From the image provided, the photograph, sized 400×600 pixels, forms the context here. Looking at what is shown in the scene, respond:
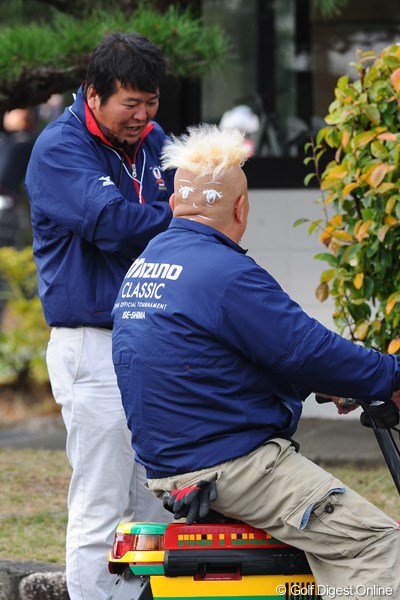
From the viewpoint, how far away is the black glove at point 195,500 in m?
2.90

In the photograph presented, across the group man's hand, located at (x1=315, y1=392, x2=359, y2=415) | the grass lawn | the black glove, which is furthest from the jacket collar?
the grass lawn

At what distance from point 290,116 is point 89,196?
455cm

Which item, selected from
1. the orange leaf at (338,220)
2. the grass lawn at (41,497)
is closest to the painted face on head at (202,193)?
the orange leaf at (338,220)

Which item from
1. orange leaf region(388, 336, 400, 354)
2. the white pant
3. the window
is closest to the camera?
the white pant

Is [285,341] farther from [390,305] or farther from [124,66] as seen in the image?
[390,305]

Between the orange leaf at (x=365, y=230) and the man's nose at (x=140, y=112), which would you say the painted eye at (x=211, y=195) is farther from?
the orange leaf at (x=365, y=230)

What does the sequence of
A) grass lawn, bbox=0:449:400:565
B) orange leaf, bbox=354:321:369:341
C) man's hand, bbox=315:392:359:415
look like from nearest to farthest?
man's hand, bbox=315:392:359:415 < orange leaf, bbox=354:321:369:341 < grass lawn, bbox=0:449:400:565

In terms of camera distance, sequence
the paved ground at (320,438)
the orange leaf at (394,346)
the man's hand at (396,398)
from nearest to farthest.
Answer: the man's hand at (396,398), the orange leaf at (394,346), the paved ground at (320,438)

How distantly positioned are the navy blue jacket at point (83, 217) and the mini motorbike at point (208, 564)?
40.1 inches

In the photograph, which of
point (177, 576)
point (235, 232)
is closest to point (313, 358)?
point (235, 232)

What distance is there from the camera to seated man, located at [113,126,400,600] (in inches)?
116

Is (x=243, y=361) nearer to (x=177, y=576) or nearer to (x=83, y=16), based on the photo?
(x=177, y=576)

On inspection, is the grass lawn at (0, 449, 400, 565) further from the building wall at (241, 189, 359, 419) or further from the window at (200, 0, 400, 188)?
the window at (200, 0, 400, 188)

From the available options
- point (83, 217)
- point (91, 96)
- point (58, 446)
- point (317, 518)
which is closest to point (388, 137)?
point (91, 96)
